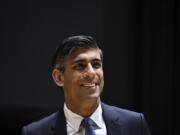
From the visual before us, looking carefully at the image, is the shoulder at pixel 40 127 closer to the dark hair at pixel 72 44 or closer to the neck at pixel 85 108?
the neck at pixel 85 108

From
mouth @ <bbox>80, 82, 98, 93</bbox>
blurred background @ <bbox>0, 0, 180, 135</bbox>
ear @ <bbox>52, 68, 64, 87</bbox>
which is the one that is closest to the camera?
mouth @ <bbox>80, 82, 98, 93</bbox>

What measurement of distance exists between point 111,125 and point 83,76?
0.74 feet

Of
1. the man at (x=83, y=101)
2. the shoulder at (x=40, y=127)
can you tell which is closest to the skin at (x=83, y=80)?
the man at (x=83, y=101)

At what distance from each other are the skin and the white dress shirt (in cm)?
2

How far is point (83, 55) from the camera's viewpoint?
185 centimetres

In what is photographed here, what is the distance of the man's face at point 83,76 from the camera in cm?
182

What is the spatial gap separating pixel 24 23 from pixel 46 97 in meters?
0.47

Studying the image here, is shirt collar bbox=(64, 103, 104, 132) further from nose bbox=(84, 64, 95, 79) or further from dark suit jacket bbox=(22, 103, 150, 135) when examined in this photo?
nose bbox=(84, 64, 95, 79)

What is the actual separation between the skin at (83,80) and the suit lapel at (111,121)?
62 millimetres

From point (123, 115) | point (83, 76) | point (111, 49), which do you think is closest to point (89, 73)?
point (83, 76)

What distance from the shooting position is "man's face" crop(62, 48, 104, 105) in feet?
5.97

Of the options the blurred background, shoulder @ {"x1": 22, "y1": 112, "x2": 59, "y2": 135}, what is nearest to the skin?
shoulder @ {"x1": 22, "y1": 112, "x2": 59, "y2": 135}

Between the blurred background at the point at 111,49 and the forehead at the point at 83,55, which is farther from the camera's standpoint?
the blurred background at the point at 111,49

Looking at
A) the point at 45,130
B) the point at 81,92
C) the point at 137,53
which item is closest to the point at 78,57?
the point at 81,92
